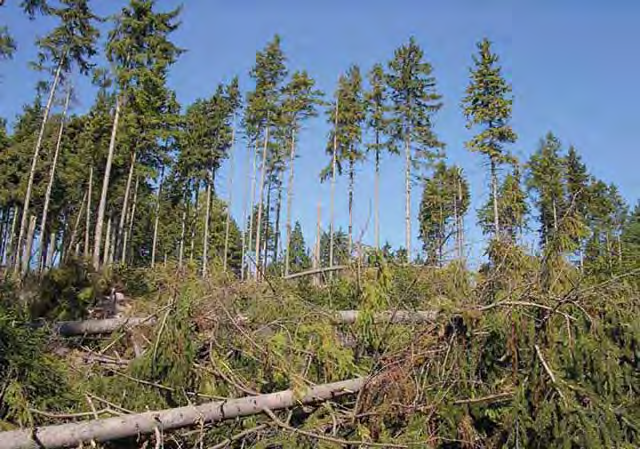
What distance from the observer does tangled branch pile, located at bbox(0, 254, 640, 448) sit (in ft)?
12.5

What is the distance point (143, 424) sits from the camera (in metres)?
3.60

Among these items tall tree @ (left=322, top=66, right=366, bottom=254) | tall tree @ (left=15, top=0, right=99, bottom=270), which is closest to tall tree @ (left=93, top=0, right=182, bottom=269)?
tall tree @ (left=15, top=0, right=99, bottom=270)

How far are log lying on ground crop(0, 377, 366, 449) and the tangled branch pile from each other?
0.02 meters

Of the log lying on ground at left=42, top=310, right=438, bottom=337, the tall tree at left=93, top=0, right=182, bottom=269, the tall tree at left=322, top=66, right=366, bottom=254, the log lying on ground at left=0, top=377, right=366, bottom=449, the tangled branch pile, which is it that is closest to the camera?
the log lying on ground at left=0, top=377, right=366, bottom=449

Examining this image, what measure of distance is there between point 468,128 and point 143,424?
26697 mm

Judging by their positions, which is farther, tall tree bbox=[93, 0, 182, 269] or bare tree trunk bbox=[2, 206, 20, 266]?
bare tree trunk bbox=[2, 206, 20, 266]

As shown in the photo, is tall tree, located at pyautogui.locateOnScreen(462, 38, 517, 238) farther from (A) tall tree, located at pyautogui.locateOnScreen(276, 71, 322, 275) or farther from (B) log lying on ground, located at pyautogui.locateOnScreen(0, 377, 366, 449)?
(B) log lying on ground, located at pyautogui.locateOnScreen(0, 377, 366, 449)

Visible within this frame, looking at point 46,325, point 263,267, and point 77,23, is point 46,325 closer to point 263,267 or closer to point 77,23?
point 263,267

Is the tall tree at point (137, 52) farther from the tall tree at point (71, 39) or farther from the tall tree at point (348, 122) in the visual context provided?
the tall tree at point (348, 122)

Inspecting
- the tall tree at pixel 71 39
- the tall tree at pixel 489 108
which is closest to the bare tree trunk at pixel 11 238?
the tall tree at pixel 71 39

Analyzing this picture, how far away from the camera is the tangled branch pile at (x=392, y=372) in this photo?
380 centimetres

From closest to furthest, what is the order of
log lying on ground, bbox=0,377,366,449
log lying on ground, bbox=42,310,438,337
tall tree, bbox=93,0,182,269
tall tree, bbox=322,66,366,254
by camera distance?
log lying on ground, bbox=0,377,366,449 → log lying on ground, bbox=42,310,438,337 → tall tree, bbox=93,0,182,269 → tall tree, bbox=322,66,366,254

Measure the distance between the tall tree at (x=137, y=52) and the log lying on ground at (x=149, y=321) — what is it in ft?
50.2

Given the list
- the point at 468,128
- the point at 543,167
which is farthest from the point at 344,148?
the point at 543,167
